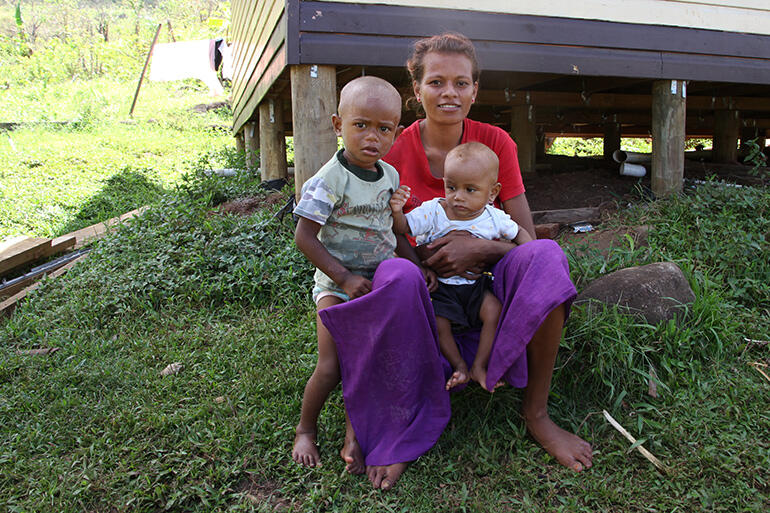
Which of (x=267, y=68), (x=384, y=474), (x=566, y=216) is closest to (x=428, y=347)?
(x=384, y=474)

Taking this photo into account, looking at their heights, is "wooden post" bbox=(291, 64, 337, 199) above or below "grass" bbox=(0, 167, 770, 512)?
above

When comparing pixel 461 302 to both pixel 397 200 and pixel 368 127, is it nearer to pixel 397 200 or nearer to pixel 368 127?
pixel 397 200

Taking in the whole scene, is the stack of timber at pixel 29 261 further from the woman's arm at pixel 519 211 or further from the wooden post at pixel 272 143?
the woman's arm at pixel 519 211

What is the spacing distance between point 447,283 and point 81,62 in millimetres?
26589

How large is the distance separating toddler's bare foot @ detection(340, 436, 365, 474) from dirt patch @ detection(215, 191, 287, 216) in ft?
10.5

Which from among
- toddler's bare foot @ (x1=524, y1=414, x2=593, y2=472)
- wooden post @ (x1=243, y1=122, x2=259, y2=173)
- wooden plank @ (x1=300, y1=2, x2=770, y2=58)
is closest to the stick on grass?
toddler's bare foot @ (x1=524, y1=414, x2=593, y2=472)

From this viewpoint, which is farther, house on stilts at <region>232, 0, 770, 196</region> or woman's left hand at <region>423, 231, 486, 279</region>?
house on stilts at <region>232, 0, 770, 196</region>

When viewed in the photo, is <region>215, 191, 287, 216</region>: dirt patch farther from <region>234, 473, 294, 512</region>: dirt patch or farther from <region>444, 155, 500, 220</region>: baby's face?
<region>234, 473, 294, 512</region>: dirt patch

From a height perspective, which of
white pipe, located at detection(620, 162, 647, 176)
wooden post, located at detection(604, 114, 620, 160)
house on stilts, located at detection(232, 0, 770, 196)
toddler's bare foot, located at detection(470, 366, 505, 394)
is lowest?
toddler's bare foot, located at detection(470, 366, 505, 394)

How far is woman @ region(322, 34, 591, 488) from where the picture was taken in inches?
77.6

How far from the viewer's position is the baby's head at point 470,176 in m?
2.26

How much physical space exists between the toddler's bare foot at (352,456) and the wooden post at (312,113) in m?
2.18

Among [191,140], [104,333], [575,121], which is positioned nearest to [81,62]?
[191,140]

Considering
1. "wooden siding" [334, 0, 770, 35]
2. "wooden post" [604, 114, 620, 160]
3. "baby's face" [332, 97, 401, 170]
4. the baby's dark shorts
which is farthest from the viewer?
"wooden post" [604, 114, 620, 160]
